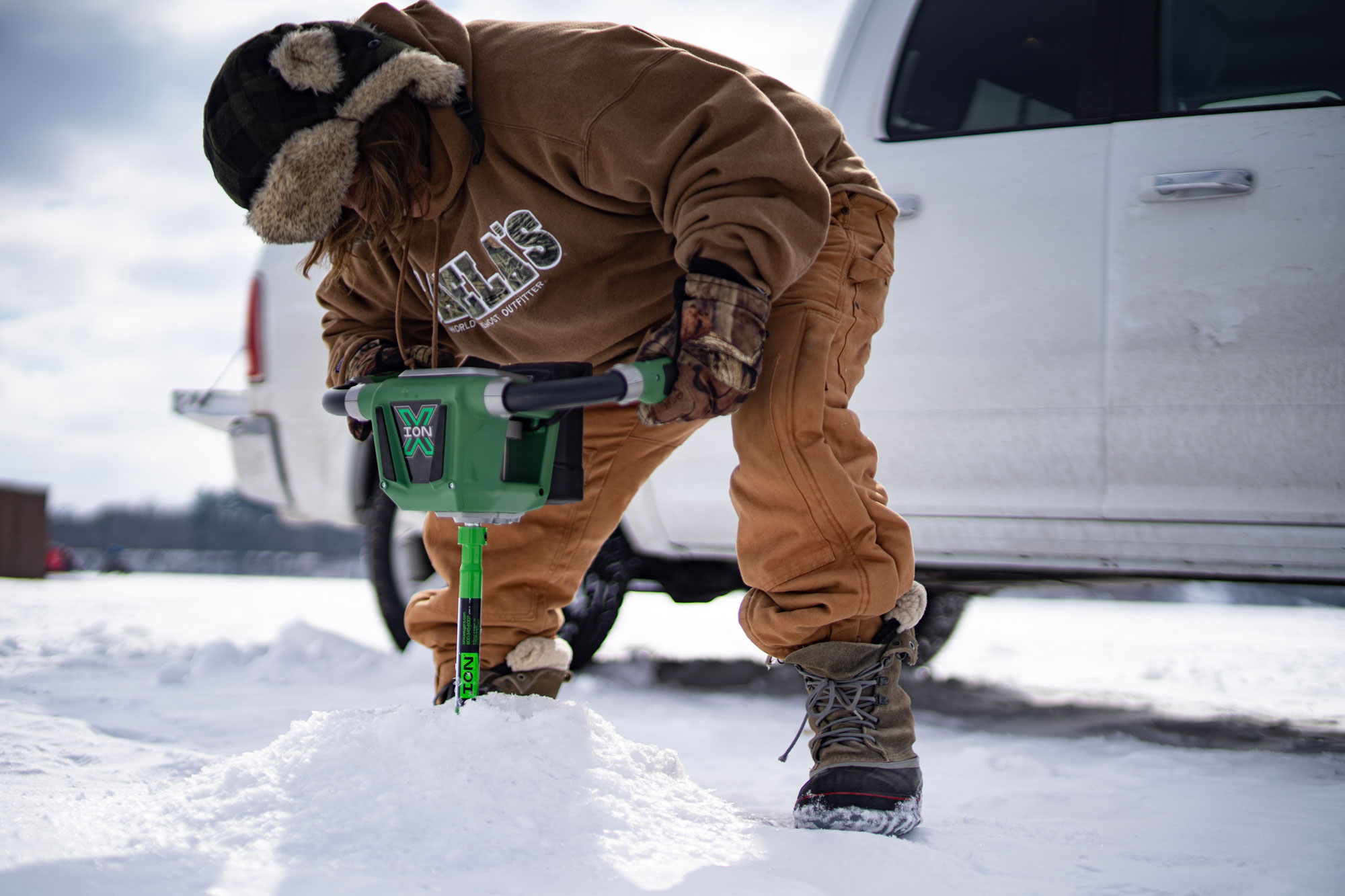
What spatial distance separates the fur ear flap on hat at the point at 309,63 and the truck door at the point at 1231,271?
1.46m

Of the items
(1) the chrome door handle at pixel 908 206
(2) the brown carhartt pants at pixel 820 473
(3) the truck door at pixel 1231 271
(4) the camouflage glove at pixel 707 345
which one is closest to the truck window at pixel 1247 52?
(3) the truck door at pixel 1231 271

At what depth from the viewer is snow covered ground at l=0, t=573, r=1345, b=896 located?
97 cm

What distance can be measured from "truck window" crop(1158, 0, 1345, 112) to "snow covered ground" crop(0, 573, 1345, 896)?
1298mm

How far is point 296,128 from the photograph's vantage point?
3.83 ft

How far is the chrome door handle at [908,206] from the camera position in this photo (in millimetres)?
2006

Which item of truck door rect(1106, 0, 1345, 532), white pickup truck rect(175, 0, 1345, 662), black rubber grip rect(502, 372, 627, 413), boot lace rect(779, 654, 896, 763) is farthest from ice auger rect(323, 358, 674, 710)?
truck door rect(1106, 0, 1345, 532)

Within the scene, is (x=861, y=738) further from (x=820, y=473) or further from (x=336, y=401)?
(x=336, y=401)

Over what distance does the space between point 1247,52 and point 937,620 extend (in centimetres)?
150

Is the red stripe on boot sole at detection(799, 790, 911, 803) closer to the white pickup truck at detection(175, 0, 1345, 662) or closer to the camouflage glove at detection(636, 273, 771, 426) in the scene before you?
the camouflage glove at detection(636, 273, 771, 426)

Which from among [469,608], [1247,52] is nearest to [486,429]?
[469,608]

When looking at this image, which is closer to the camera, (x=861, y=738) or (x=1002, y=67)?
(x=861, y=738)

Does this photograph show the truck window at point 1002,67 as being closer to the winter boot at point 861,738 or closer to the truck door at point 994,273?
the truck door at point 994,273

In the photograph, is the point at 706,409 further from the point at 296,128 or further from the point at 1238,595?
the point at 1238,595

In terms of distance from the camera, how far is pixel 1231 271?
69.6 inches
